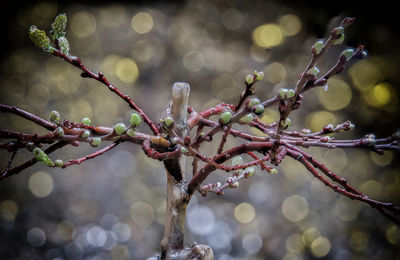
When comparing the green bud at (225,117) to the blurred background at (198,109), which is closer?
the green bud at (225,117)

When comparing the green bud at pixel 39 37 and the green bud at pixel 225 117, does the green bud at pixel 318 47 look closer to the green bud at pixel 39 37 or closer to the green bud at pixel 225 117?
the green bud at pixel 225 117

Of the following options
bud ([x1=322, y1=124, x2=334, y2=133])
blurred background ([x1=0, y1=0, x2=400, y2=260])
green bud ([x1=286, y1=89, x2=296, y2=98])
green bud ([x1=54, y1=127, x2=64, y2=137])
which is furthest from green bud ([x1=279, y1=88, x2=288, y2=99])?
blurred background ([x1=0, y1=0, x2=400, y2=260])

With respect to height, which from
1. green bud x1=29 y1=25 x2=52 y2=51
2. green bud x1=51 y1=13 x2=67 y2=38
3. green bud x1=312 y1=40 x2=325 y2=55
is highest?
green bud x1=51 y1=13 x2=67 y2=38

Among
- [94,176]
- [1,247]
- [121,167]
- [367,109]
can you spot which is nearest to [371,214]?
[367,109]

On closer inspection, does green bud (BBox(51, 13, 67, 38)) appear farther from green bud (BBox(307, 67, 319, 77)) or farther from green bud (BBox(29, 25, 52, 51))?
green bud (BBox(307, 67, 319, 77))

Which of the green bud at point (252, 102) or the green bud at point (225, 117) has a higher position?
the green bud at point (252, 102)

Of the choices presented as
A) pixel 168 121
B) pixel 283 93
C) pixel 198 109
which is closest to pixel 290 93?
pixel 283 93

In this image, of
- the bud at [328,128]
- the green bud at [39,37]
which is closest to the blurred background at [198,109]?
the bud at [328,128]

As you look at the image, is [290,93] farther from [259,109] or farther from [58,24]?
[58,24]

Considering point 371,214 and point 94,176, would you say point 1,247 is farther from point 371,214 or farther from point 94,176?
point 371,214
